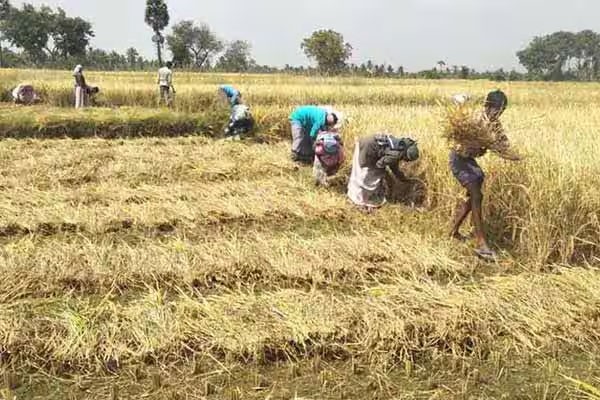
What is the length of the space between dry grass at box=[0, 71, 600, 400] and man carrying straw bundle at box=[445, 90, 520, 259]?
294 mm

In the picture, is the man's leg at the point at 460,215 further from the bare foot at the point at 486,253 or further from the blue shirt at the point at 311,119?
the blue shirt at the point at 311,119

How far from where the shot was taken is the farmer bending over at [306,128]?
7559mm

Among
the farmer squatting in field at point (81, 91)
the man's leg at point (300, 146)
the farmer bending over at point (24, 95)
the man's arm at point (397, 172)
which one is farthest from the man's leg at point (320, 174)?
the farmer bending over at point (24, 95)

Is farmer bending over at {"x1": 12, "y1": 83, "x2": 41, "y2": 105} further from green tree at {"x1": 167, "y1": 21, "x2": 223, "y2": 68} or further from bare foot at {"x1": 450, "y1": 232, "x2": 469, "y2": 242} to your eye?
green tree at {"x1": 167, "y1": 21, "x2": 223, "y2": 68}

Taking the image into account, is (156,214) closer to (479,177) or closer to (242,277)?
(242,277)

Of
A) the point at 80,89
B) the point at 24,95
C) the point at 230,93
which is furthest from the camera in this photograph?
the point at 24,95

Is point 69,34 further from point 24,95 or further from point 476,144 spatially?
point 476,144

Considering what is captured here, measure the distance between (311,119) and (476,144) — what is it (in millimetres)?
3676

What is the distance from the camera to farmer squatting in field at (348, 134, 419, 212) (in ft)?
18.9

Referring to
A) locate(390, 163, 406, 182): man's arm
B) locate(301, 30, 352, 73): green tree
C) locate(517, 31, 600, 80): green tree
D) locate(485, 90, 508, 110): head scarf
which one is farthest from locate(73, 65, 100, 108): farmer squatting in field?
locate(517, 31, 600, 80): green tree

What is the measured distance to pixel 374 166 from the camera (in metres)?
6.04

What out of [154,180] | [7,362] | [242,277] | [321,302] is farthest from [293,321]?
[154,180]

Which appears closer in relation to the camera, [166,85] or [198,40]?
[166,85]

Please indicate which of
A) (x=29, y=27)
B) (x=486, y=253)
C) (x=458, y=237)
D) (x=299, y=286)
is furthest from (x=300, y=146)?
(x=29, y=27)
